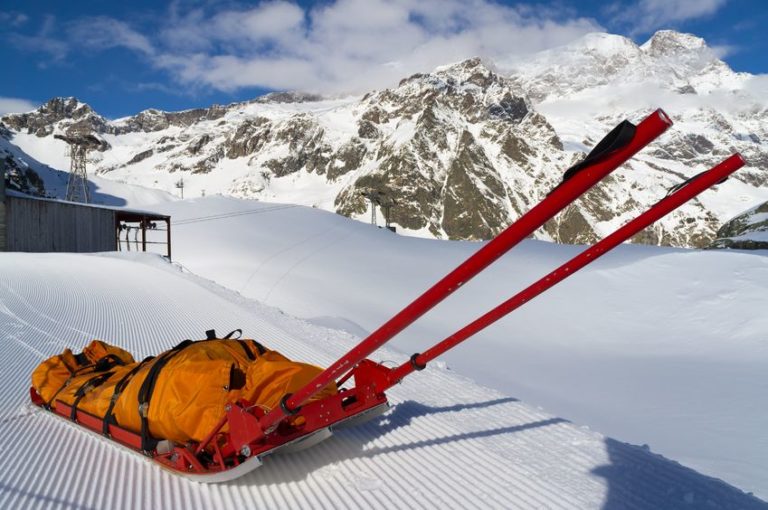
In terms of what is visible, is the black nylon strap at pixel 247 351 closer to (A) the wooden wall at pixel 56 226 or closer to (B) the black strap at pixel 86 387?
(B) the black strap at pixel 86 387

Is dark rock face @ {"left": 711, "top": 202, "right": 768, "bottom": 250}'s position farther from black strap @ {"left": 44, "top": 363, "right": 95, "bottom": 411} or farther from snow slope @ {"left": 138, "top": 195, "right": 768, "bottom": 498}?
black strap @ {"left": 44, "top": 363, "right": 95, "bottom": 411}

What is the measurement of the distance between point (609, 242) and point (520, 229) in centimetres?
73

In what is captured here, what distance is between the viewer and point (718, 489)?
2520mm

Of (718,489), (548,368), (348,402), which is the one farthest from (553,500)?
(548,368)

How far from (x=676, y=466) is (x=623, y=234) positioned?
1632 mm

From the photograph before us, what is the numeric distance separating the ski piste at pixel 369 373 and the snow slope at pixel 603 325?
3.49 m

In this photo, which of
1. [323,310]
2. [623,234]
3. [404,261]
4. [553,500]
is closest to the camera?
[623,234]

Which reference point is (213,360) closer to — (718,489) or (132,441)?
(132,441)

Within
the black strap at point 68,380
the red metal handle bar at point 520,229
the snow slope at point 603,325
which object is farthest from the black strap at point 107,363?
the snow slope at point 603,325

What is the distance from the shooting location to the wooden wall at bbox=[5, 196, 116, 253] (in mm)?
22984

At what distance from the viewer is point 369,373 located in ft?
9.44

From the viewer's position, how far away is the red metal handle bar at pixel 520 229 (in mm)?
1292

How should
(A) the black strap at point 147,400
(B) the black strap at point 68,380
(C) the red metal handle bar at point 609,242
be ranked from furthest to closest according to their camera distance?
(B) the black strap at point 68,380, (A) the black strap at point 147,400, (C) the red metal handle bar at point 609,242

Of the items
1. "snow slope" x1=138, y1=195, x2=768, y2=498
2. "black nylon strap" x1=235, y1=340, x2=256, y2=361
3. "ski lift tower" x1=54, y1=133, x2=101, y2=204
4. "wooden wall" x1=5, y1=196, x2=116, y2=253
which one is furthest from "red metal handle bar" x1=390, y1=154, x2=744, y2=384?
"ski lift tower" x1=54, y1=133, x2=101, y2=204
